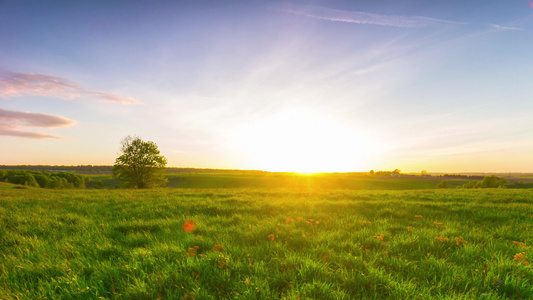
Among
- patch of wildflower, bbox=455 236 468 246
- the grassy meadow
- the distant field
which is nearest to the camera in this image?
the grassy meadow

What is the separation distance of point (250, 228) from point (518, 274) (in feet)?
15.3

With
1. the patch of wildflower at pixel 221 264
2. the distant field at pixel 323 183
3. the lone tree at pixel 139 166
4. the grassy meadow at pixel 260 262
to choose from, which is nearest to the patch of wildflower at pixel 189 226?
the grassy meadow at pixel 260 262

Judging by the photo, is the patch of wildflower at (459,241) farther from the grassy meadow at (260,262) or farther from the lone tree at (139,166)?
→ the lone tree at (139,166)

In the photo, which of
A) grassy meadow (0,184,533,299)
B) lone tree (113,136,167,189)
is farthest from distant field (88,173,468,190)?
grassy meadow (0,184,533,299)

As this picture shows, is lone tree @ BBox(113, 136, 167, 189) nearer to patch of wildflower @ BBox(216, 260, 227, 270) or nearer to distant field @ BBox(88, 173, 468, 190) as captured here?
distant field @ BBox(88, 173, 468, 190)

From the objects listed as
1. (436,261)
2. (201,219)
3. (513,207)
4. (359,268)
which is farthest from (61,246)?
(513,207)

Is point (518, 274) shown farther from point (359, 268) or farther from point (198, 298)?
point (198, 298)

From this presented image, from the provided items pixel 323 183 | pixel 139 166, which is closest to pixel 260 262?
pixel 139 166

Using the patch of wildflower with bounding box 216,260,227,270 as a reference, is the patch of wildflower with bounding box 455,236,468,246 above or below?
above

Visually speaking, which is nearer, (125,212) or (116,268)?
(116,268)

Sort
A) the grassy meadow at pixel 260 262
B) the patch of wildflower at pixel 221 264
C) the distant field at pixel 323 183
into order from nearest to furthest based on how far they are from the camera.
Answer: the grassy meadow at pixel 260 262
the patch of wildflower at pixel 221 264
the distant field at pixel 323 183

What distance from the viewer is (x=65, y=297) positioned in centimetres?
294

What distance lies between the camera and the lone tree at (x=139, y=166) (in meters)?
45.0

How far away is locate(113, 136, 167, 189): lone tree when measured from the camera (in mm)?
45000
